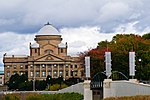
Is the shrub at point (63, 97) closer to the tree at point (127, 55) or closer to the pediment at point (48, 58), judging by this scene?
the tree at point (127, 55)

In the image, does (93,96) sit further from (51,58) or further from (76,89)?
(51,58)

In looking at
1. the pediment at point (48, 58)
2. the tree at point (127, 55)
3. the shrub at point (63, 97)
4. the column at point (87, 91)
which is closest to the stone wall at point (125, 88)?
the column at point (87, 91)

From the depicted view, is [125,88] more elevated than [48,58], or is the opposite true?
[48,58]

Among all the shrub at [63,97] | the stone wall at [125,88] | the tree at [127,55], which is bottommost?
the shrub at [63,97]

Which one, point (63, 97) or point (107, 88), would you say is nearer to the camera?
point (107, 88)

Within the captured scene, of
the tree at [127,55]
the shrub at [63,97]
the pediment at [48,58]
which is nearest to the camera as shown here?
the shrub at [63,97]

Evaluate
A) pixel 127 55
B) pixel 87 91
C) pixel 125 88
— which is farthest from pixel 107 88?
pixel 127 55

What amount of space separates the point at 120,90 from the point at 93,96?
46.7ft

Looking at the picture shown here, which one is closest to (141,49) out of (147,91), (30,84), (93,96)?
(93,96)

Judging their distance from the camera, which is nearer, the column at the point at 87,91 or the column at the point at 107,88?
the column at the point at 107,88

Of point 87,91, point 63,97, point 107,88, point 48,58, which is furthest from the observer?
point 48,58

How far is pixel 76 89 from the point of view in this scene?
88125 millimetres

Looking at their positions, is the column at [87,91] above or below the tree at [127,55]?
below

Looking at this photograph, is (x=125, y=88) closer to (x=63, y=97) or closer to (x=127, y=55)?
(x=63, y=97)
